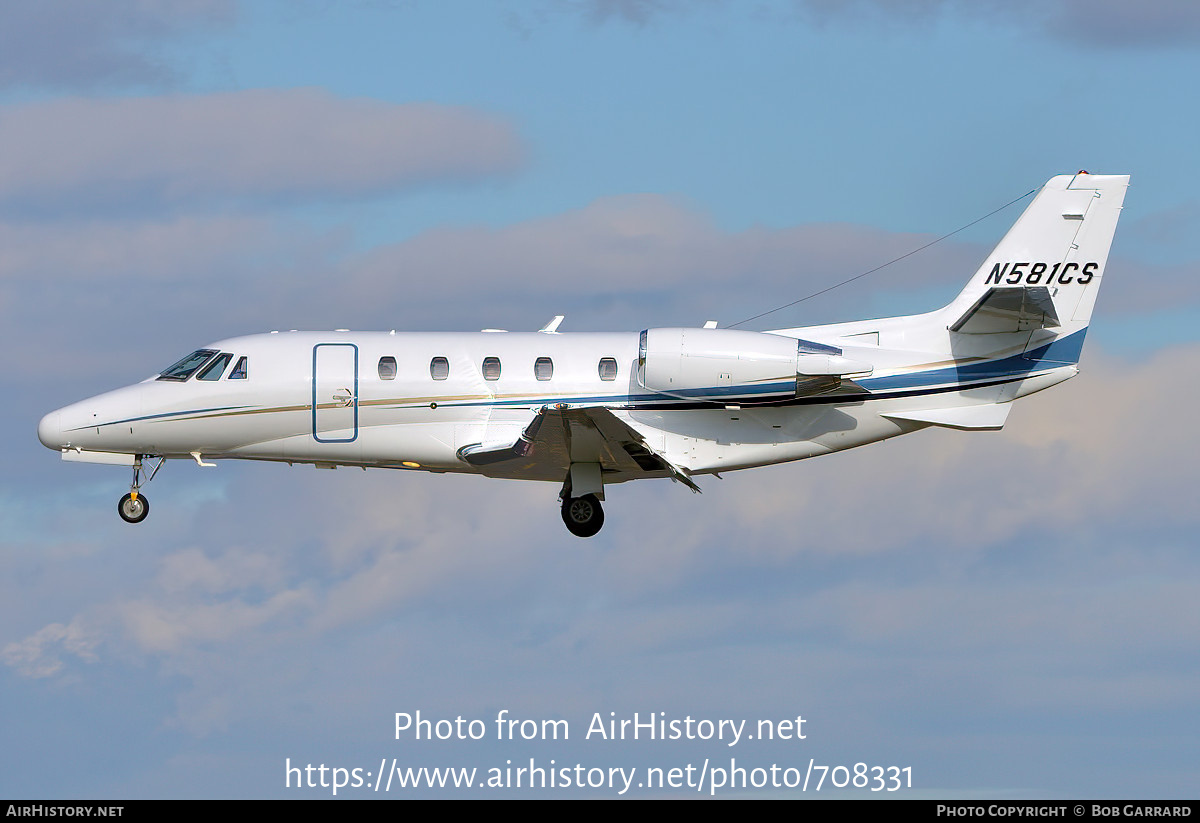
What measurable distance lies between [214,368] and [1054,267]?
1349 cm

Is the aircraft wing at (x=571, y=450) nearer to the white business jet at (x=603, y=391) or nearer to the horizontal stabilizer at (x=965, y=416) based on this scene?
the white business jet at (x=603, y=391)

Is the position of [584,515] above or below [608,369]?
below

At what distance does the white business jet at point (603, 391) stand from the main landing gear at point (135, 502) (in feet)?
1.19

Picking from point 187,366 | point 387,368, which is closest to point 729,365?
point 387,368

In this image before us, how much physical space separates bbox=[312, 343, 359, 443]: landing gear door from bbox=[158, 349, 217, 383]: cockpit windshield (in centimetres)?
196

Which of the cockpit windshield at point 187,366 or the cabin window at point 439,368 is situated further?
the cockpit windshield at point 187,366

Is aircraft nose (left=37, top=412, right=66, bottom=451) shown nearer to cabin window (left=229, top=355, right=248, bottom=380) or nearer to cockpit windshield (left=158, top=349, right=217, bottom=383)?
cockpit windshield (left=158, top=349, right=217, bottom=383)

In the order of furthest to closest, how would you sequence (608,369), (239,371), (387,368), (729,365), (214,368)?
(214,368) → (239,371) → (387,368) → (608,369) → (729,365)

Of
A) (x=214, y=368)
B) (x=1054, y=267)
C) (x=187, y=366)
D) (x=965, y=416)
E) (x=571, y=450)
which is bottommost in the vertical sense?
(x=571, y=450)

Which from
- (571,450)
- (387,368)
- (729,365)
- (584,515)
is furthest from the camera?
(584,515)

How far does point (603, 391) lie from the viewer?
23.8 m

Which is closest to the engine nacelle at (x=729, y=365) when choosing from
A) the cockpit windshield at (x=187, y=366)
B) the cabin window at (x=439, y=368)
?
the cabin window at (x=439, y=368)

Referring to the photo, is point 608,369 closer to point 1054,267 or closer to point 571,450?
point 571,450

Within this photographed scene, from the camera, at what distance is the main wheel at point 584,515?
24.2m
